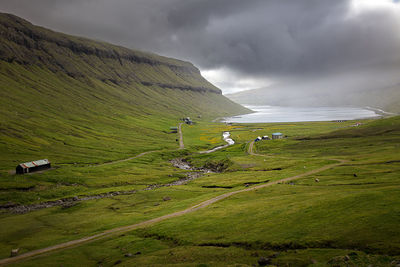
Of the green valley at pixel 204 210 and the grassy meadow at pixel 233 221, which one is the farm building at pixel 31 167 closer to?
the green valley at pixel 204 210

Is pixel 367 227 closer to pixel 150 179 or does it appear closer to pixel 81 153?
pixel 150 179

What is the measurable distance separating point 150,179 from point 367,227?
313 ft

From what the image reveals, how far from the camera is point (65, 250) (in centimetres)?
4856

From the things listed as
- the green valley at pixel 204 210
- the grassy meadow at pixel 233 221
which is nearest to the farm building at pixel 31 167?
the green valley at pixel 204 210

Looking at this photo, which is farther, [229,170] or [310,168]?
[229,170]

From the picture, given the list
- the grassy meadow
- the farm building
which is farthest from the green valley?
the farm building

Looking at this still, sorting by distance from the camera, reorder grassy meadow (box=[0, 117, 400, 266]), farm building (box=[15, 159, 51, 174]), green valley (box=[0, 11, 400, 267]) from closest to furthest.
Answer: grassy meadow (box=[0, 117, 400, 266]) → green valley (box=[0, 11, 400, 267]) → farm building (box=[15, 159, 51, 174])

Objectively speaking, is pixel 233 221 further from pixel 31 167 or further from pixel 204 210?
pixel 31 167

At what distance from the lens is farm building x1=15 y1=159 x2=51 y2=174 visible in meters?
106

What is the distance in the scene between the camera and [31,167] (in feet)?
359

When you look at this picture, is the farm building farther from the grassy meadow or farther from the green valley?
the grassy meadow

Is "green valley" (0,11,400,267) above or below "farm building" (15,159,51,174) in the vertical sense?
below

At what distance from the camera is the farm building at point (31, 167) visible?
106 metres

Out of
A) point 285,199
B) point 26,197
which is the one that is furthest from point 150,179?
point 285,199
